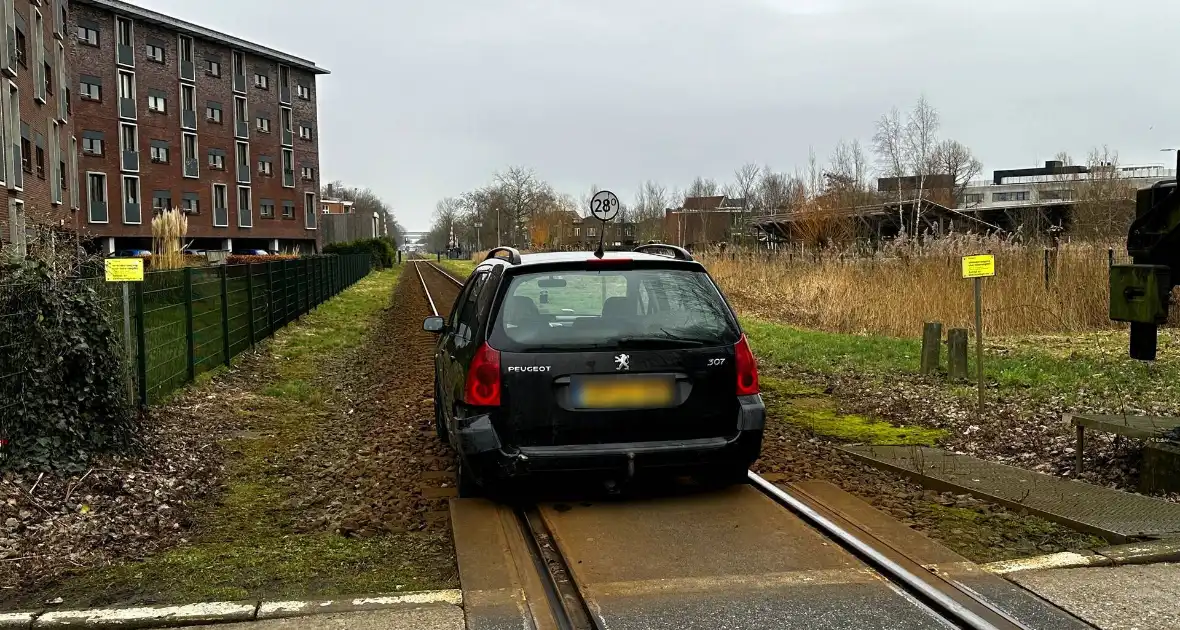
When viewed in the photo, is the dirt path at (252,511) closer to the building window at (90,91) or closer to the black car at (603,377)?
the black car at (603,377)

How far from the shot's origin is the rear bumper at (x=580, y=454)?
16.3 ft

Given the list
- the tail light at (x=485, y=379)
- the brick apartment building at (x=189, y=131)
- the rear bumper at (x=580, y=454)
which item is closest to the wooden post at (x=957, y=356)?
the rear bumper at (x=580, y=454)

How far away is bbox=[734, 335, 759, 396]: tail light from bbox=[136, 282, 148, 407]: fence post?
5.30 metres

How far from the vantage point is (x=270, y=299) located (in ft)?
52.0

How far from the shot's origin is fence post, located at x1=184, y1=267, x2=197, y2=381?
1005 centimetres

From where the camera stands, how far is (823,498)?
552cm

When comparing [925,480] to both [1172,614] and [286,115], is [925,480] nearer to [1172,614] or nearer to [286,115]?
[1172,614]

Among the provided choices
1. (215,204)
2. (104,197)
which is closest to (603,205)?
(104,197)

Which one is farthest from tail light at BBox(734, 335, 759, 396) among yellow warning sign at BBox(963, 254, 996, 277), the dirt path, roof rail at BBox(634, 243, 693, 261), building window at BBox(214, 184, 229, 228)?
building window at BBox(214, 184, 229, 228)

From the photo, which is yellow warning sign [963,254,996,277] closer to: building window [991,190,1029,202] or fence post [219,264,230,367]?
fence post [219,264,230,367]

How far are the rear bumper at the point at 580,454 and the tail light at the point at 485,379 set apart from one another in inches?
4.0

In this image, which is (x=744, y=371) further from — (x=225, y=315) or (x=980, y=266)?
(x=225, y=315)

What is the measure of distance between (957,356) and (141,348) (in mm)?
8430

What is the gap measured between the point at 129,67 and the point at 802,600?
60.1 meters
